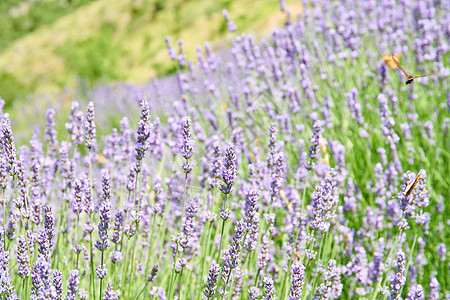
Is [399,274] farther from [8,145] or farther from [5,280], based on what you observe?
[8,145]

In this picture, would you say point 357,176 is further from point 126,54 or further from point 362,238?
point 126,54

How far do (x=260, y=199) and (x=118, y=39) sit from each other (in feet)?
54.6

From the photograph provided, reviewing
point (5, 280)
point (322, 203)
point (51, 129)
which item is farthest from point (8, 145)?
point (322, 203)

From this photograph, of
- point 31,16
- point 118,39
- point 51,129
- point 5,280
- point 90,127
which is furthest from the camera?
point 31,16

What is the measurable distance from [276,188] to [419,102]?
7.07ft

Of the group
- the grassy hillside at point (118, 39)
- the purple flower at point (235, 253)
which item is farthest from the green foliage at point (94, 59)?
the purple flower at point (235, 253)

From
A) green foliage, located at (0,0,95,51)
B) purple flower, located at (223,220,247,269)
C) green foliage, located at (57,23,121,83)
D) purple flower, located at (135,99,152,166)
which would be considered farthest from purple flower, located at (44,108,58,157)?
green foliage, located at (0,0,95,51)

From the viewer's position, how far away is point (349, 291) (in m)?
2.23

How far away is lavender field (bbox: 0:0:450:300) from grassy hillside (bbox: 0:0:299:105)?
330 inches

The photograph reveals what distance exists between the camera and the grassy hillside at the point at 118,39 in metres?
13.8

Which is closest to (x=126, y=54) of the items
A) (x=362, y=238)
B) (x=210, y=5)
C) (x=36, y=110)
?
(x=210, y=5)

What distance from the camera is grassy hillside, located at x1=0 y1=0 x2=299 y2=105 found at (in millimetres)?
13750

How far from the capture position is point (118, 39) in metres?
17.8

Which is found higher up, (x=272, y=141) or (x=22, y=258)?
(x=272, y=141)
